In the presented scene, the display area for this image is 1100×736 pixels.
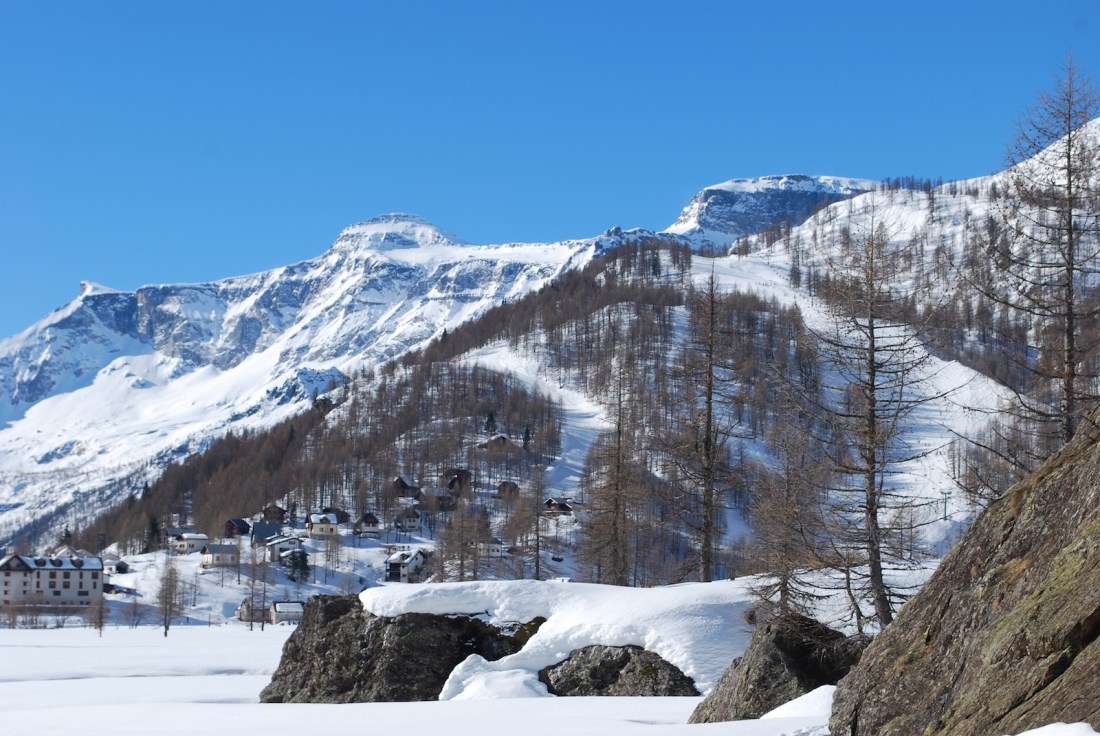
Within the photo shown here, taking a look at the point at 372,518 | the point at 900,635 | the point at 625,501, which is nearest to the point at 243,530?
the point at 372,518

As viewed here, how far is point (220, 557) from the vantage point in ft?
407

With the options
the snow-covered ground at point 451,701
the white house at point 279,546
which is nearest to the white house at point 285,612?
the white house at point 279,546

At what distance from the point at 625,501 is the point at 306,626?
40.3ft

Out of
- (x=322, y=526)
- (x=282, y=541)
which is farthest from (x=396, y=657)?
(x=322, y=526)

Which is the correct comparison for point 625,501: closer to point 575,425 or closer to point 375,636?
point 375,636

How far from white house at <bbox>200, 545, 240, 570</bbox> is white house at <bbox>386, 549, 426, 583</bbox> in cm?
2229

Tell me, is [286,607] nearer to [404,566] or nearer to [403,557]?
[404,566]

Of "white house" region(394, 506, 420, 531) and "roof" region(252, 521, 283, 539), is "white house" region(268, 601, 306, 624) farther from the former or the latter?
"white house" region(394, 506, 420, 531)

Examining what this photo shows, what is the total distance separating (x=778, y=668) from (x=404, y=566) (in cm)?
9733

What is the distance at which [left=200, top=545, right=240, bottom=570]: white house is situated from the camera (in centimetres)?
12356

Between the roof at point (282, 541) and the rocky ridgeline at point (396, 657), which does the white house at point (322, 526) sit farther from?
the rocky ridgeline at point (396, 657)

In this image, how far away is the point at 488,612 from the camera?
2364 cm

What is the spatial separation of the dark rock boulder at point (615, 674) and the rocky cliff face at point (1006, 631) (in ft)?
28.9

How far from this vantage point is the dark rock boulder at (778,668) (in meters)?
16.1
